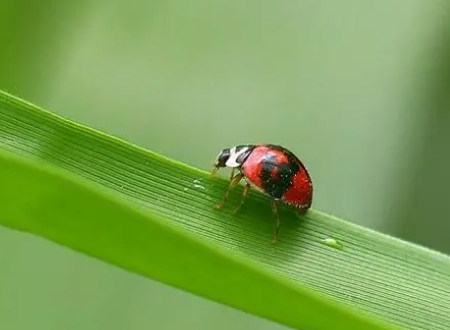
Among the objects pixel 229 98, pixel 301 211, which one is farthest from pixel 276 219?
pixel 229 98

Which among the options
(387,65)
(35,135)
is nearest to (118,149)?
(35,135)

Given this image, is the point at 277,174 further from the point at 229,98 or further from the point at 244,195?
the point at 229,98

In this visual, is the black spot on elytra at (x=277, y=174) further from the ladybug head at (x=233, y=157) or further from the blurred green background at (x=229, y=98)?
the blurred green background at (x=229, y=98)

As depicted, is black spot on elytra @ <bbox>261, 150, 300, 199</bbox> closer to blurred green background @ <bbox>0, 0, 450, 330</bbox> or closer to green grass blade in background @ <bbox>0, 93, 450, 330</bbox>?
green grass blade in background @ <bbox>0, 93, 450, 330</bbox>

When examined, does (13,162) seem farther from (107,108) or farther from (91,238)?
(107,108)

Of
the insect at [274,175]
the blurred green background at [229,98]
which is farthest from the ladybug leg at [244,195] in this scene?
the blurred green background at [229,98]

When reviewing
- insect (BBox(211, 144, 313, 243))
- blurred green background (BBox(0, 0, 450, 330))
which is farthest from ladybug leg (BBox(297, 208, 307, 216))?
blurred green background (BBox(0, 0, 450, 330))
